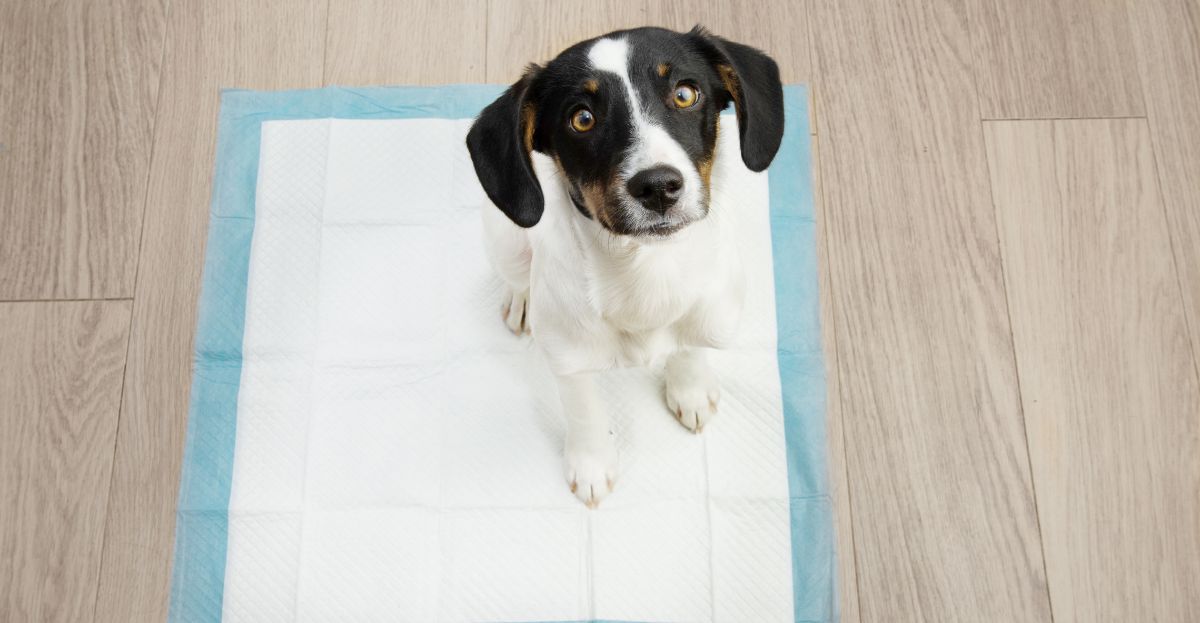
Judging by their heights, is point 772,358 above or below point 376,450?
above

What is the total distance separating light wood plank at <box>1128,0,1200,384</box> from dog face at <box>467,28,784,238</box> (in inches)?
52.6

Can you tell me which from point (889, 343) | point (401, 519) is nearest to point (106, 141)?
point (401, 519)

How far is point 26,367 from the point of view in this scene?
2090mm

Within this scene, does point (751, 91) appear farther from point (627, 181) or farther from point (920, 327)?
point (920, 327)

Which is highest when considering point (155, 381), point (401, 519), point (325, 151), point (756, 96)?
point (325, 151)

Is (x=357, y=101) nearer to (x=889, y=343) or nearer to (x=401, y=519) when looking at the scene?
(x=401, y=519)

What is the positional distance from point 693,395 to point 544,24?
1106 mm

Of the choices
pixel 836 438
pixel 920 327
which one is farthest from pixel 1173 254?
pixel 836 438

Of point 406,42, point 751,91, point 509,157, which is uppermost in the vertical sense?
point 406,42

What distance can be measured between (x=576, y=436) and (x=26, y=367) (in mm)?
1373

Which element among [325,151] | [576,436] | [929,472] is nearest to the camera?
[576,436]

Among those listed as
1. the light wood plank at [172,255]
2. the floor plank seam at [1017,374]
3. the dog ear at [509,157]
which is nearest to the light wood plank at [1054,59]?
the floor plank seam at [1017,374]

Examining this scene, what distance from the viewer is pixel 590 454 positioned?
1.86 m

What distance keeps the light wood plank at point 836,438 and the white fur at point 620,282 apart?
545mm
